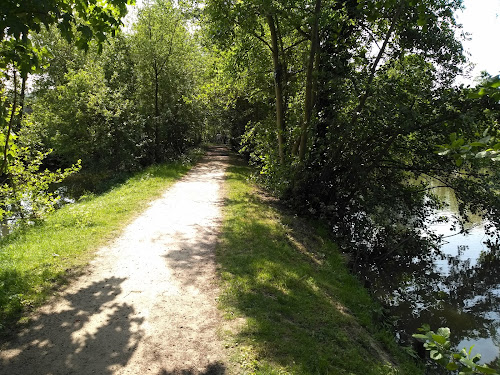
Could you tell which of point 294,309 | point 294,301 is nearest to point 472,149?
point 294,309

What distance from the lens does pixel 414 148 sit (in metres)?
10.6

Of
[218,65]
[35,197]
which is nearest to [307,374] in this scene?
[35,197]

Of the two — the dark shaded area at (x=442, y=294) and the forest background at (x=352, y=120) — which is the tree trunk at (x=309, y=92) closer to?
the forest background at (x=352, y=120)

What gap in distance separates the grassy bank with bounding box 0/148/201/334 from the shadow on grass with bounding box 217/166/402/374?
2.73 meters

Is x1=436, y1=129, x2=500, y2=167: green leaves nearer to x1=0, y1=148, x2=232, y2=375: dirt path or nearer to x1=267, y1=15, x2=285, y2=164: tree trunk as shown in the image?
x1=0, y1=148, x2=232, y2=375: dirt path

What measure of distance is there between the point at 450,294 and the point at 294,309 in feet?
19.0

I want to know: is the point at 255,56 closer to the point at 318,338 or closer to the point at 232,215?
the point at 232,215

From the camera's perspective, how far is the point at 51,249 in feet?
23.5

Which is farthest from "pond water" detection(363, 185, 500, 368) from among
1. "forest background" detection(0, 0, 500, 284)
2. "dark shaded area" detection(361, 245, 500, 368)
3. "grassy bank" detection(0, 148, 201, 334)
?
"grassy bank" detection(0, 148, 201, 334)

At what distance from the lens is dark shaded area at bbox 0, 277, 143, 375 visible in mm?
4062

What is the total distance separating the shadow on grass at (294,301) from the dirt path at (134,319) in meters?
0.47

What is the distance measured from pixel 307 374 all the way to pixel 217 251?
3889 millimetres

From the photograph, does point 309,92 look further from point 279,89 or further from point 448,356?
point 448,356

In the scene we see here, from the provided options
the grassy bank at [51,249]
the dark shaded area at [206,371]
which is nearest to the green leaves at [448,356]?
the dark shaded area at [206,371]
